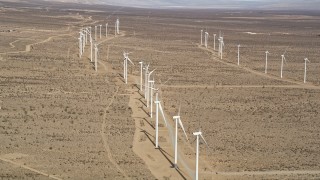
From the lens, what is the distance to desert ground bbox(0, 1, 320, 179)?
31.9m

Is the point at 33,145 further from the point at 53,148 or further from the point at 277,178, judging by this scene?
the point at 277,178

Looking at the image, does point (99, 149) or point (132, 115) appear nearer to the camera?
point (99, 149)

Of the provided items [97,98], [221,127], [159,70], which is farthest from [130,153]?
[159,70]

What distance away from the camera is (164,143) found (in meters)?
36.7

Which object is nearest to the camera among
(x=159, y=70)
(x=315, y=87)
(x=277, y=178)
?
(x=277, y=178)

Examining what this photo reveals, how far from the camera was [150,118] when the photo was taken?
44031 millimetres

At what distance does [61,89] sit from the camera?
55781mm

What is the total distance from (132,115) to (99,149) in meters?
10.4

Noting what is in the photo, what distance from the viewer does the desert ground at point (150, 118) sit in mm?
31891

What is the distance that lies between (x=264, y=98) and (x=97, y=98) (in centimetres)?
1737

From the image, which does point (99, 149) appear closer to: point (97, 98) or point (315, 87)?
point (97, 98)

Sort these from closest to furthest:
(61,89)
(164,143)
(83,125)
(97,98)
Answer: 1. (164,143)
2. (83,125)
3. (97,98)
4. (61,89)

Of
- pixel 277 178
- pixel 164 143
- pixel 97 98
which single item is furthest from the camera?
pixel 97 98

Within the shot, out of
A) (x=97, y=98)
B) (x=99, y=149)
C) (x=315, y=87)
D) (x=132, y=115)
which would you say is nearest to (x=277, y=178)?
(x=99, y=149)
